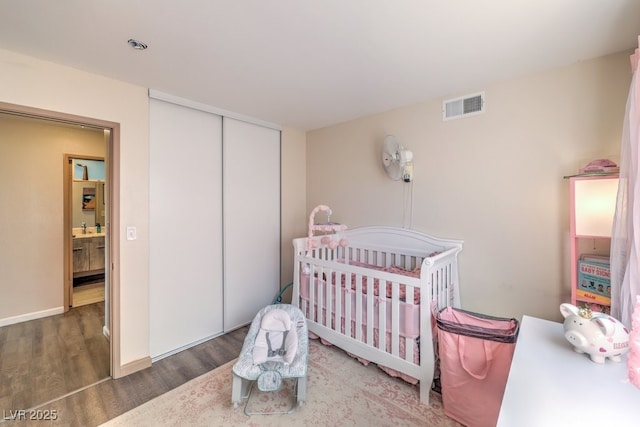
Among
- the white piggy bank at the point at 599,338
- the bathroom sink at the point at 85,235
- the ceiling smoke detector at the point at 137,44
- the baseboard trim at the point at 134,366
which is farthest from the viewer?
the bathroom sink at the point at 85,235

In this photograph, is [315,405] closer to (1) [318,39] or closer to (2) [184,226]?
(2) [184,226]

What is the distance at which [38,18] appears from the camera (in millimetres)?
1373

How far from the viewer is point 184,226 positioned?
2.51 m

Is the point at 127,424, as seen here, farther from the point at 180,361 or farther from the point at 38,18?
the point at 38,18

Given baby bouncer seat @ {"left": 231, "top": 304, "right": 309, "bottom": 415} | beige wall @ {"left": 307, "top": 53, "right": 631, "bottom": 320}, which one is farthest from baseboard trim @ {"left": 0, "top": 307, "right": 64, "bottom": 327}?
beige wall @ {"left": 307, "top": 53, "right": 631, "bottom": 320}

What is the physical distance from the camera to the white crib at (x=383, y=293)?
1.84m

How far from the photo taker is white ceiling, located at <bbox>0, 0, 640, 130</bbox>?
1.30 m

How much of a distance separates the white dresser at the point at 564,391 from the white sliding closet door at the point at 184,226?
252 cm

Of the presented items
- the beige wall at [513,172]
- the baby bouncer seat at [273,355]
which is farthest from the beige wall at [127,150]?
the beige wall at [513,172]

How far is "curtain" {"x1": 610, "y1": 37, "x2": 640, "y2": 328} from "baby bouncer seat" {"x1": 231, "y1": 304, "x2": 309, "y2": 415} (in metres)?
1.73

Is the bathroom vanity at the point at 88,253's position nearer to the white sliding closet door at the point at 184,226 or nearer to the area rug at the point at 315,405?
the white sliding closet door at the point at 184,226

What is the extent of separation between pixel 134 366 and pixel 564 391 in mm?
2727

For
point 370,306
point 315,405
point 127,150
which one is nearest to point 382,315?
point 370,306

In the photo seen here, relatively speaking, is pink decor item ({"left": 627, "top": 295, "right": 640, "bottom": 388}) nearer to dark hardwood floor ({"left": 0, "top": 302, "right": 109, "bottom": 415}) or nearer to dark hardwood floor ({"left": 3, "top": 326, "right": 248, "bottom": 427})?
dark hardwood floor ({"left": 3, "top": 326, "right": 248, "bottom": 427})
